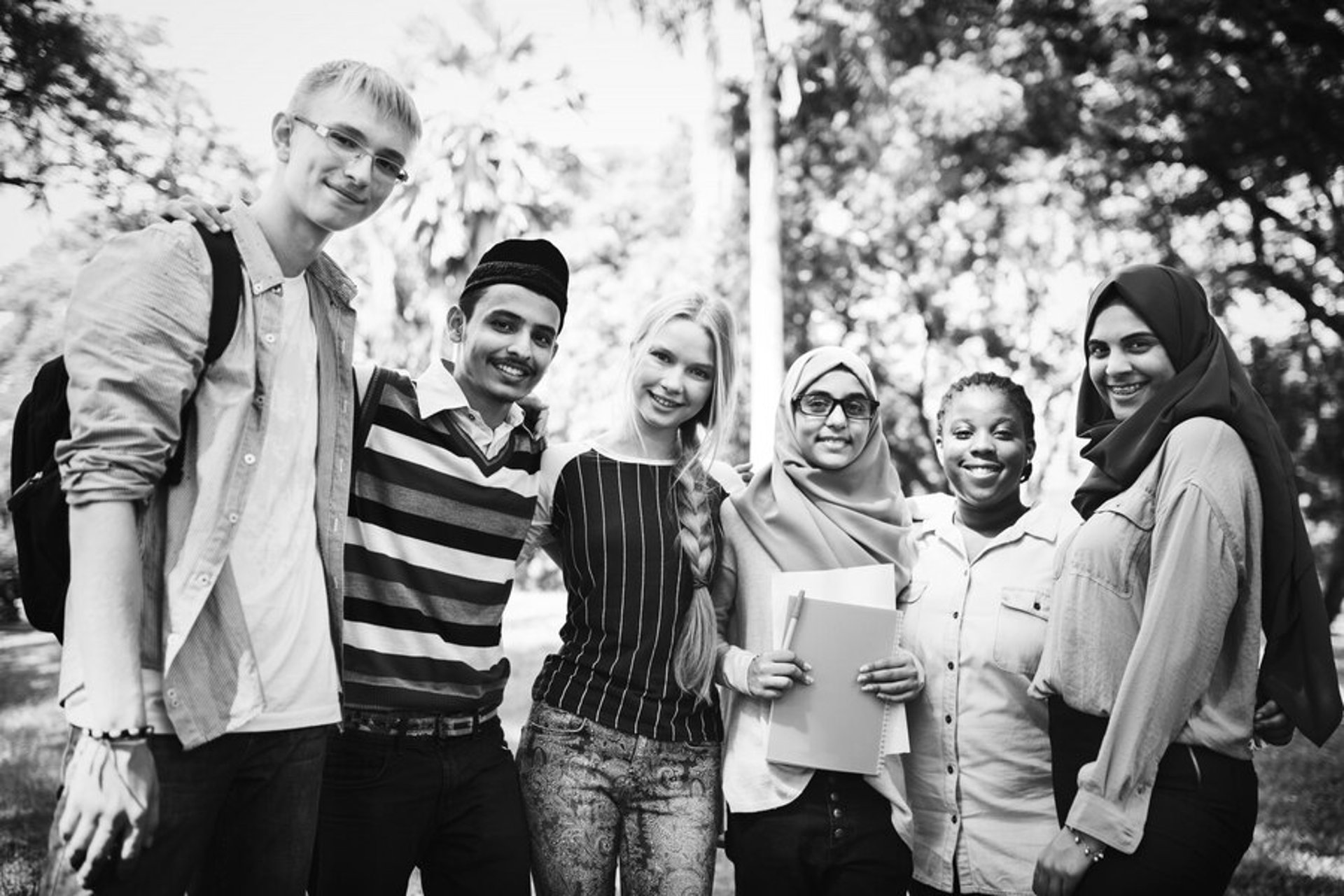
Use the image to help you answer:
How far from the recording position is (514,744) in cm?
920

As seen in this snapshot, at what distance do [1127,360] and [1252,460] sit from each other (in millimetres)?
388

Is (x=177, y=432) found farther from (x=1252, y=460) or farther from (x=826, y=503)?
(x=1252, y=460)

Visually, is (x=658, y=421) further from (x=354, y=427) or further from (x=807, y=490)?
(x=354, y=427)

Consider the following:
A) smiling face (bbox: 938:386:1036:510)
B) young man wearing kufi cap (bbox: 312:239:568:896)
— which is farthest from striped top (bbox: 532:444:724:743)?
smiling face (bbox: 938:386:1036:510)

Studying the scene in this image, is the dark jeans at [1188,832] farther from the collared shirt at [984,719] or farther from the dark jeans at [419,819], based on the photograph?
the dark jeans at [419,819]

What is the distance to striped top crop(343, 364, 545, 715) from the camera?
272 cm

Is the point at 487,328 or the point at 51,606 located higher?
the point at 487,328

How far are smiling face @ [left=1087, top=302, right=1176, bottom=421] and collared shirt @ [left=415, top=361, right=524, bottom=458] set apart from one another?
1661mm

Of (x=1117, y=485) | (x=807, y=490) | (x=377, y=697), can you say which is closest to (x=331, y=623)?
(x=377, y=697)

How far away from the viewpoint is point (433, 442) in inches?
113

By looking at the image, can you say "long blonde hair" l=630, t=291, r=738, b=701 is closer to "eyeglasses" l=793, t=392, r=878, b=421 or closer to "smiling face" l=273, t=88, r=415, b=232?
"eyeglasses" l=793, t=392, r=878, b=421

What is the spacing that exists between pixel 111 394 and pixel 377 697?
1170 mm

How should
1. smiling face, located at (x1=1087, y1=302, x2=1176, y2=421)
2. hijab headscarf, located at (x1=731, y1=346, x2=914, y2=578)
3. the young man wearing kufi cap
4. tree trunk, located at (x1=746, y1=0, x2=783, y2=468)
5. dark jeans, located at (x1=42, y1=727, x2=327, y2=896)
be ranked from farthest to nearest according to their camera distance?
tree trunk, located at (x1=746, y1=0, x2=783, y2=468), hijab headscarf, located at (x1=731, y1=346, x2=914, y2=578), the young man wearing kufi cap, smiling face, located at (x1=1087, y1=302, x2=1176, y2=421), dark jeans, located at (x1=42, y1=727, x2=327, y2=896)

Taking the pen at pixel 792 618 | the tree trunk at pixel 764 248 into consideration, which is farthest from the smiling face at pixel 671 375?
the tree trunk at pixel 764 248
